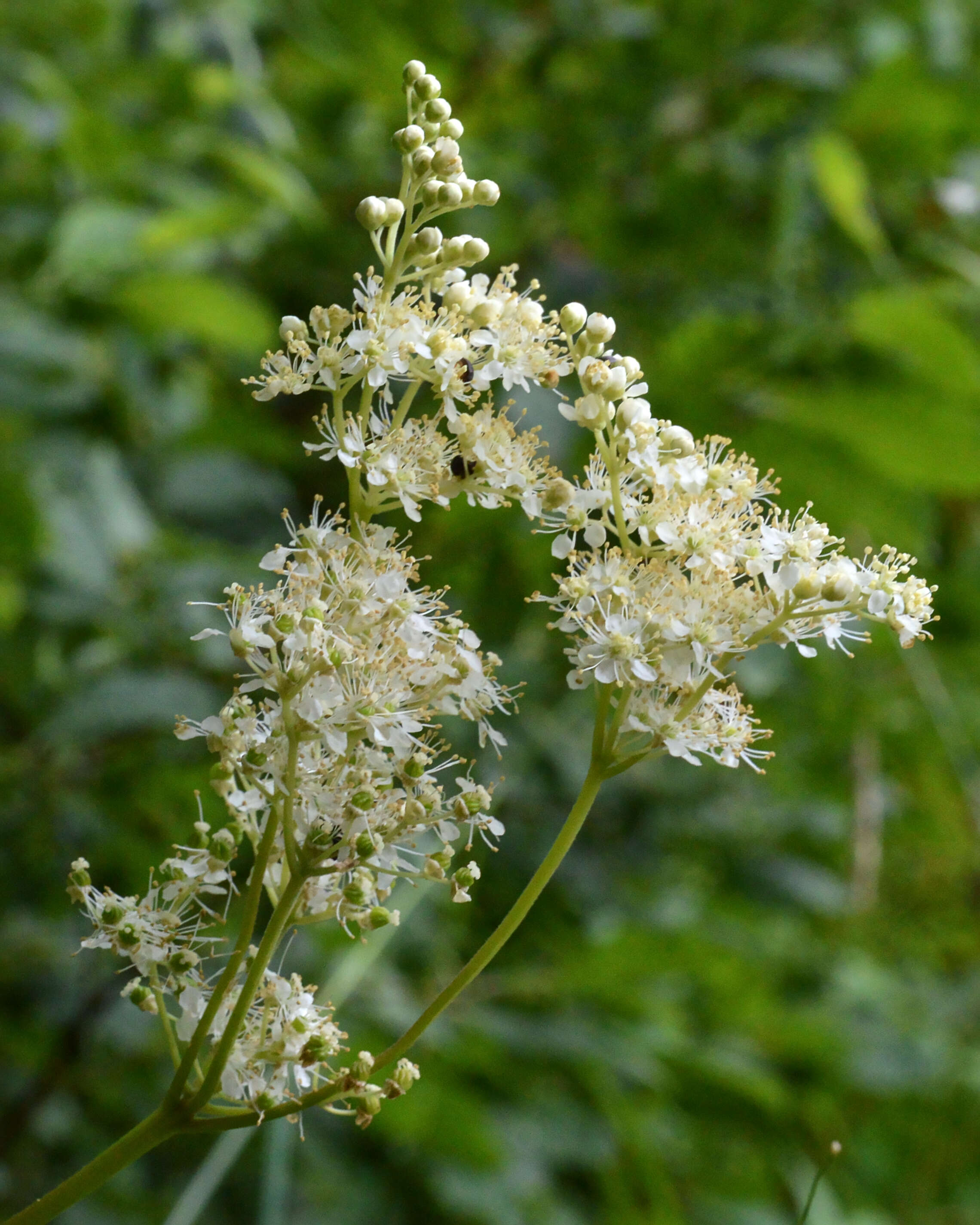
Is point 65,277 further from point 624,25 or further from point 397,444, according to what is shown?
point 397,444

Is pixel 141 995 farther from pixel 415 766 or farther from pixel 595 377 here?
pixel 595 377

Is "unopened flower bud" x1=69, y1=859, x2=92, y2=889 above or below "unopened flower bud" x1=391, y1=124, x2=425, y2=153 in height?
below

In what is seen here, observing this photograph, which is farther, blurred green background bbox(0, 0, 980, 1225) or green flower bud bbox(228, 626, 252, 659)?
blurred green background bbox(0, 0, 980, 1225)

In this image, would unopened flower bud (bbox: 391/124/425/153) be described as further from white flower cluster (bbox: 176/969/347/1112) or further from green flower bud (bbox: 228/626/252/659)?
white flower cluster (bbox: 176/969/347/1112)

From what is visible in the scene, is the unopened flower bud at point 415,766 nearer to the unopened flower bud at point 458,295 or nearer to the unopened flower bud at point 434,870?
the unopened flower bud at point 434,870

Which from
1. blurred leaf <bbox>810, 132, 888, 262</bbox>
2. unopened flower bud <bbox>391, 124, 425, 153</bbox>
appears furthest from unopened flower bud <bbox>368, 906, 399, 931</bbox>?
blurred leaf <bbox>810, 132, 888, 262</bbox>

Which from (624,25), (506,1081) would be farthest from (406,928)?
(624,25)
